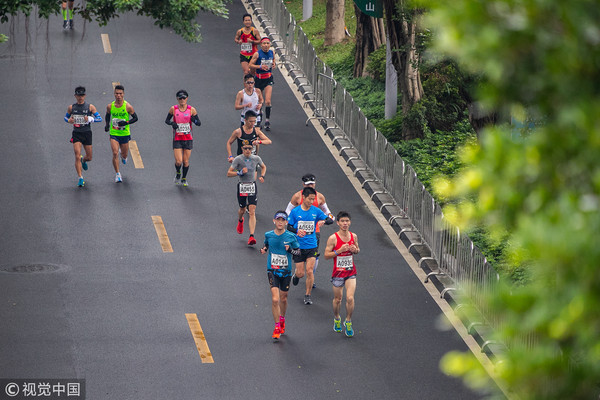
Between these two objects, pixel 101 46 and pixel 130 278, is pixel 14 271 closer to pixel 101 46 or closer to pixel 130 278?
pixel 130 278

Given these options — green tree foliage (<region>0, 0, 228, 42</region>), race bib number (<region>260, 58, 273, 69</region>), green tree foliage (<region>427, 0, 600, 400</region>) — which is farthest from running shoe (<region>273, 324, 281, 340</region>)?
race bib number (<region>260, 58, 273, 69</region>)

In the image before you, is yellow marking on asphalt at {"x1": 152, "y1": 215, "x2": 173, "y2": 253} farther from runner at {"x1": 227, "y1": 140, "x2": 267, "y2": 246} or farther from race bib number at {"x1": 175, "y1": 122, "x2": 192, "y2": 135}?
race bib number at {"x1": 175, "y1": 122, "x2": 192, "y2": 135}

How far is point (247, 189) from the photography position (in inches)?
719

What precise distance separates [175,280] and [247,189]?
2384 millimetres

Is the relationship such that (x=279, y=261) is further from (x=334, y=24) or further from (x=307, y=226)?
(x=334, y=24)

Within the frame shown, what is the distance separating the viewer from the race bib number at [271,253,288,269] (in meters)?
14.5

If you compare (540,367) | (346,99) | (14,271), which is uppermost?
(540,367)

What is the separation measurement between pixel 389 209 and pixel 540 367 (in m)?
15.9

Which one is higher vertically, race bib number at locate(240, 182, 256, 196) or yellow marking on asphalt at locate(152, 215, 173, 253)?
race bib number at locate(240, 182, 256, 196)

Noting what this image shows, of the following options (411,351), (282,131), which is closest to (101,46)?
(282,131)

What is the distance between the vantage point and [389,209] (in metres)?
20.3

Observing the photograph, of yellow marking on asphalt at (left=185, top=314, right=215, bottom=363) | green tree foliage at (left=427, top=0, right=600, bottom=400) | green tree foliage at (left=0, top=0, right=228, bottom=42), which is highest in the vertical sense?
green tree foliage at (left=427, top=0, right=600, bottom=400)

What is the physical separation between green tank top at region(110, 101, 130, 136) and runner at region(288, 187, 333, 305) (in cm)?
633

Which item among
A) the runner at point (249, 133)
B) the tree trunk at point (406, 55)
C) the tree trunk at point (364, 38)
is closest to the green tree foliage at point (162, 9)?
the runner at point (249, 133)
